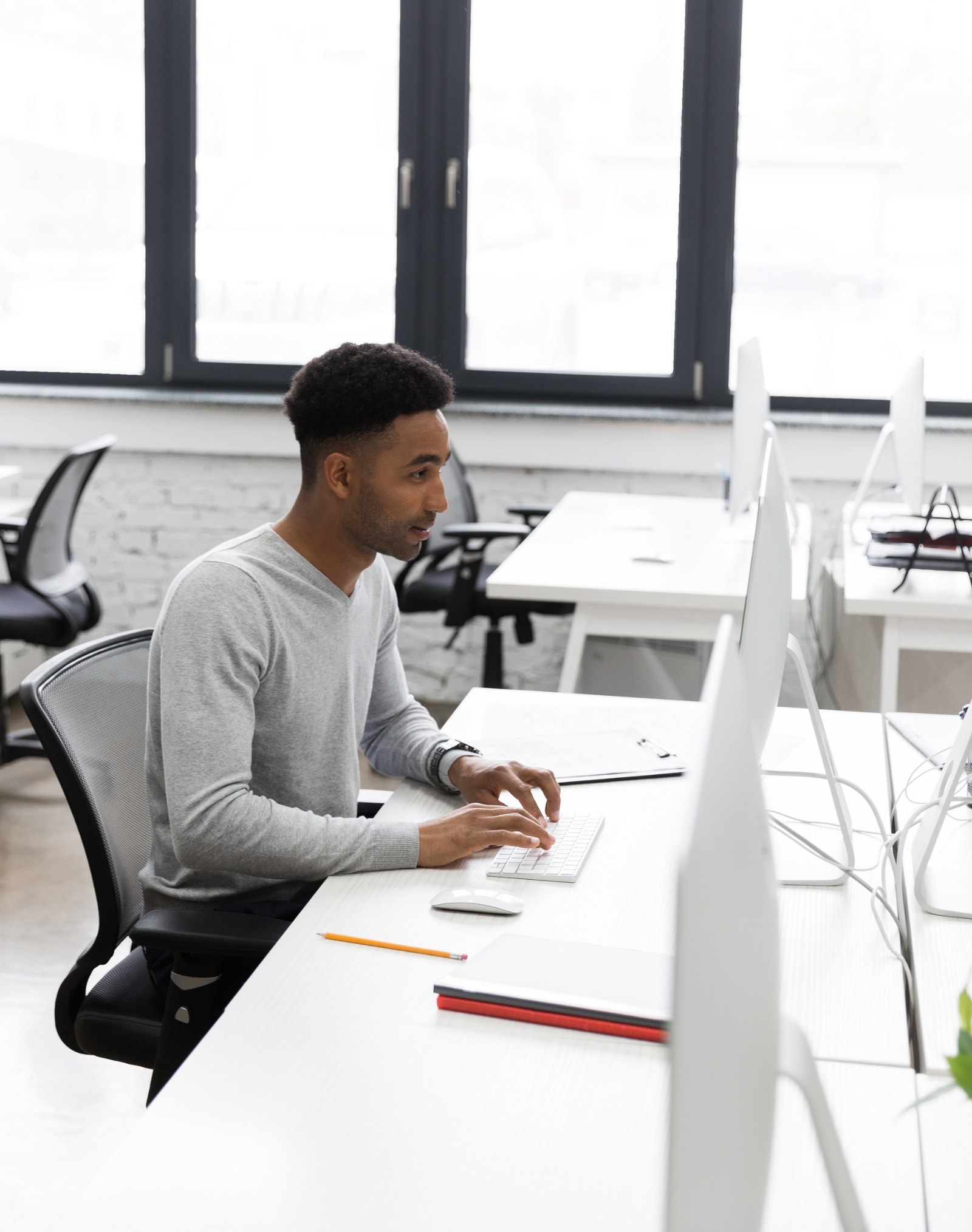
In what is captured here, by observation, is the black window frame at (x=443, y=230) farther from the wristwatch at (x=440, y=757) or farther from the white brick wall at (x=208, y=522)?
the wristwatch at (x=440, y=757)

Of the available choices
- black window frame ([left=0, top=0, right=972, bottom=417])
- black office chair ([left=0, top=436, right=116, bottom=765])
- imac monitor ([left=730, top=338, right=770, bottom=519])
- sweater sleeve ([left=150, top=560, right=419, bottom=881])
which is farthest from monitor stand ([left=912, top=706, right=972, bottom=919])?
black window frame ([left=0, top=0, right=972, bottom=417])

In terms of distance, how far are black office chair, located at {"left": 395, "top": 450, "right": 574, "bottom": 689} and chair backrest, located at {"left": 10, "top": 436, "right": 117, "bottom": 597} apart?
2.85ft

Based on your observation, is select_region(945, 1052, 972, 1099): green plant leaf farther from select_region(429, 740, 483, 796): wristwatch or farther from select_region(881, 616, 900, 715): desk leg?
select_region(881, 616, 900, 715): desk leg

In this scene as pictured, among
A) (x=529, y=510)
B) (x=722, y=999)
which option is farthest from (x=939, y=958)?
(x=529, y=510)

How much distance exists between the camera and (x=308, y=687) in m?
1.46

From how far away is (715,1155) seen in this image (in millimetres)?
572

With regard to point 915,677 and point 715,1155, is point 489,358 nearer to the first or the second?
point 915,677

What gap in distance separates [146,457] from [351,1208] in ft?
12.1

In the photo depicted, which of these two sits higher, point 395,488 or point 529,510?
point 395,488

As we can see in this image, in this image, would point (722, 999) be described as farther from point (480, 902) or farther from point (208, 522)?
point (208, 522)

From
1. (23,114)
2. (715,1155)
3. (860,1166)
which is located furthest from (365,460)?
(23,114)

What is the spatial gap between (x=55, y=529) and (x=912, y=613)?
2.10 metres

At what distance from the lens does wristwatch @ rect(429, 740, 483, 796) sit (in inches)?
63.3

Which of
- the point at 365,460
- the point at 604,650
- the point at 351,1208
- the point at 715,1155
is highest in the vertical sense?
the point at 365,460
